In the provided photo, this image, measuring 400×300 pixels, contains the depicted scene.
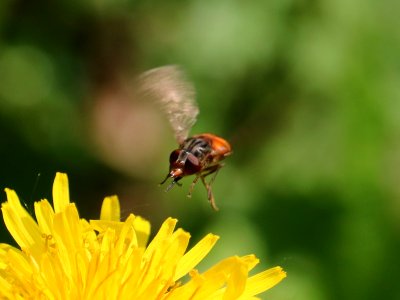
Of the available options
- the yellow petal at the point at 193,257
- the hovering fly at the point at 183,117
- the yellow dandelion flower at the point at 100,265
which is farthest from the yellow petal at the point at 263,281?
the hovering fly at the point at 183,117

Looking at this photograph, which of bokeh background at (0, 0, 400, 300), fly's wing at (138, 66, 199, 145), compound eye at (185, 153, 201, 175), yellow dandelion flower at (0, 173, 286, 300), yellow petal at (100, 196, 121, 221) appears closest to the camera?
yellow dandelion flower at (0, 173, 286, 300)

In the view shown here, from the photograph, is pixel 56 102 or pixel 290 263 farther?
pixel 56 102

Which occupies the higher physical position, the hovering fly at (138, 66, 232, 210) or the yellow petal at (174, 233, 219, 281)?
the hovering fly at (138, 66, 232, 210)

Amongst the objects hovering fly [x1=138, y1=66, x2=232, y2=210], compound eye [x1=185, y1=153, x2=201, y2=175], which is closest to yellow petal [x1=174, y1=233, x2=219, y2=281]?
hovering fly [x1=138, y1=66, x2=232, y2=210]

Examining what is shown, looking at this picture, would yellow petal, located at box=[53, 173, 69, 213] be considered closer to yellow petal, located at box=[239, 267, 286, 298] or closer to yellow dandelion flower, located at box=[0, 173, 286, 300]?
yellow dandelion flower, located at box=[0, 173, 286, 300]

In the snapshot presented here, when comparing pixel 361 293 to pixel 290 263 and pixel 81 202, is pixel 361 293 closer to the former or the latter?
pixel 290 263

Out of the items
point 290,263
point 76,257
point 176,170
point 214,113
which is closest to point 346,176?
point 290,263

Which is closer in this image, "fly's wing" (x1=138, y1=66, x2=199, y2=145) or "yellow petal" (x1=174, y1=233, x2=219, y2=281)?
"yellow petal" (x1=174, y1=233, x2=219, y2=281)

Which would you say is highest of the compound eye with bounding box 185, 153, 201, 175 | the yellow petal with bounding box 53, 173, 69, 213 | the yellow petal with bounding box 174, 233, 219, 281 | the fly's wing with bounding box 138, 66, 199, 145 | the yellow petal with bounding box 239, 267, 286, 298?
the fly's wing with bounding box 138, 66, 199, 145
